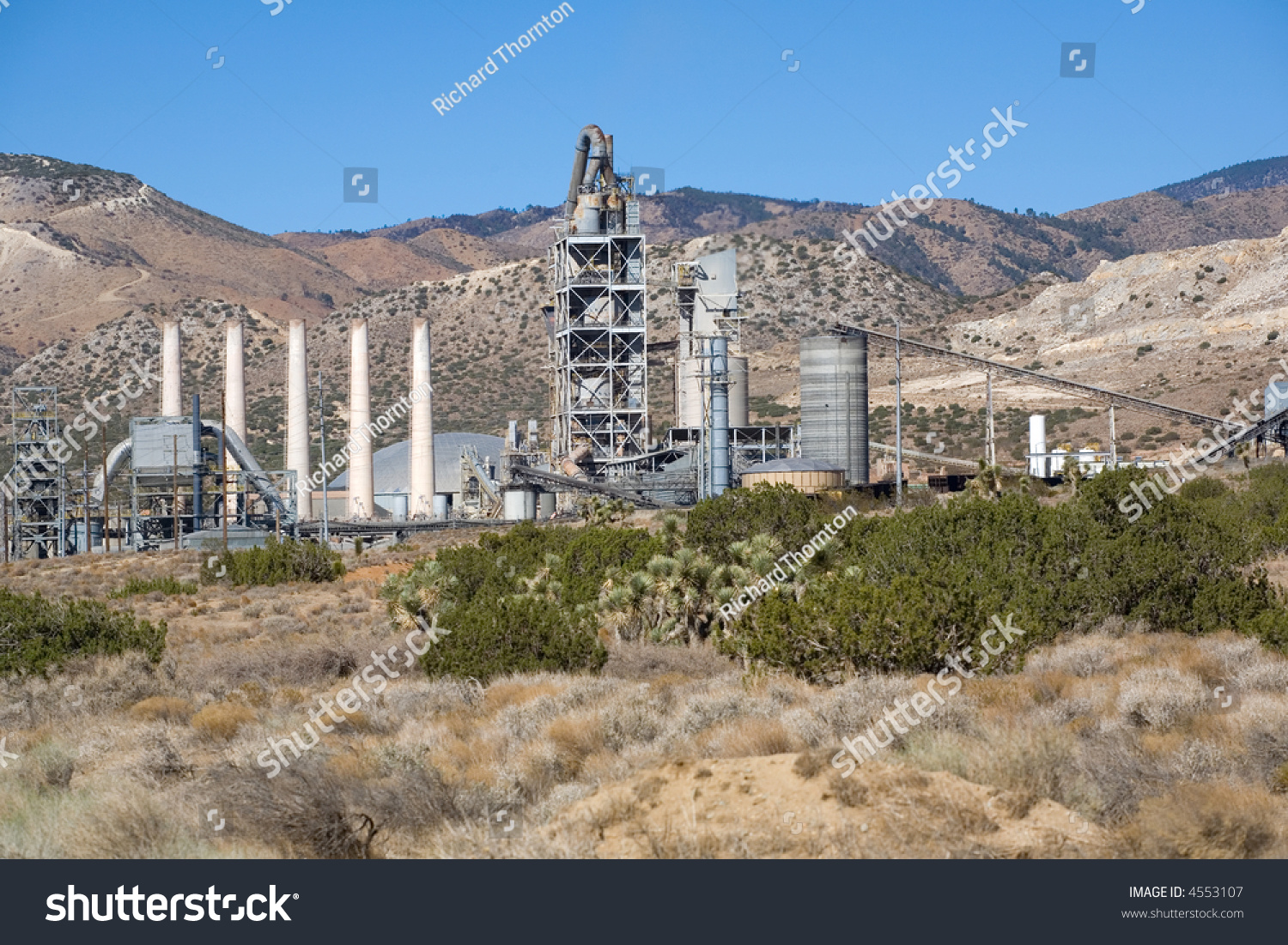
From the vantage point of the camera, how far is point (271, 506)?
242ft

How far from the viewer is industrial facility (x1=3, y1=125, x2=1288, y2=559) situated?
69.4 m

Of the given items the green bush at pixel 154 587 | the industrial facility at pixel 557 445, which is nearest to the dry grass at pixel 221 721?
the green bush at pixel 154 587

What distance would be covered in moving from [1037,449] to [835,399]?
12168 mm

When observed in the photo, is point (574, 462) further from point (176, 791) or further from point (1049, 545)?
point (176, 791)

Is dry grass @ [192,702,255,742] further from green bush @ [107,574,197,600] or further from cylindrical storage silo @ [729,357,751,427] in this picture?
cylindrical storage silo @ [729,357,751,427]

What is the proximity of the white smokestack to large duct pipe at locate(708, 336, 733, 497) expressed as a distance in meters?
20.1

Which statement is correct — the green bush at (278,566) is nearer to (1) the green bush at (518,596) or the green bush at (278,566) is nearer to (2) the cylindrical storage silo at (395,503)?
(1) the green bush at (518,596)

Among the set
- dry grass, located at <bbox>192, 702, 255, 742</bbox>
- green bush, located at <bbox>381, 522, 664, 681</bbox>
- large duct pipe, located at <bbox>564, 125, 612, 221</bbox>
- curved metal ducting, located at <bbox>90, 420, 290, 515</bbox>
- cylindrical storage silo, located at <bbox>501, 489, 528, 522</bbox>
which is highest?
large duct pipe, located at <bbox>564, 125, 612, 221</bbox>

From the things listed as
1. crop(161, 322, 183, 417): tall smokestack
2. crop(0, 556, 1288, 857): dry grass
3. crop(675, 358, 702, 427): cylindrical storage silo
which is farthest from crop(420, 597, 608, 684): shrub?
crop(161, 322, 183, 417): tall smokestack

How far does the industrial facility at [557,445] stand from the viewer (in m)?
69.4

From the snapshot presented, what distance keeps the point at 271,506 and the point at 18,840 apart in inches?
2495

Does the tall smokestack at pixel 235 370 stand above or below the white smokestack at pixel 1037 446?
above

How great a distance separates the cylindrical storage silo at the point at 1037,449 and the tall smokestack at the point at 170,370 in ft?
171
